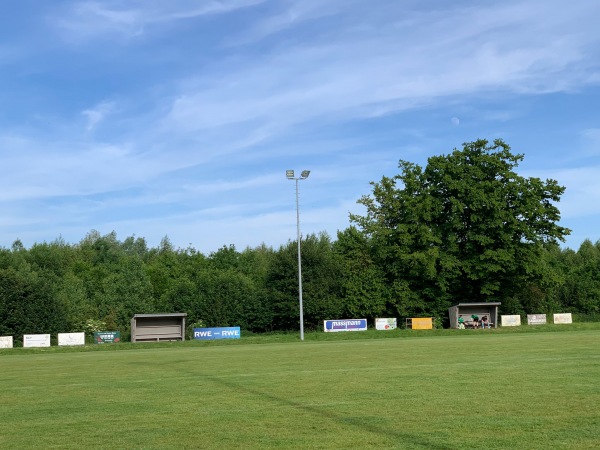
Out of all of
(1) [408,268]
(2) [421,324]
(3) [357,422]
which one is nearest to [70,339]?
(2) [421,324]

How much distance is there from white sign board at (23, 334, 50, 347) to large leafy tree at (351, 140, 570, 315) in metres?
38.4

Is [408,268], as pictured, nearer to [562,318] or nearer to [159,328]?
[562,318]

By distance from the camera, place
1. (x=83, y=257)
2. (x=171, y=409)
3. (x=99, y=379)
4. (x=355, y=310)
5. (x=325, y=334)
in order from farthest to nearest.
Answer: (x=83, y=257) < (x=355, y=310) < (x=325, y=334) < (x=99, y=379) < (x=171, y=409)

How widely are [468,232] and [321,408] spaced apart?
65373 millimetres

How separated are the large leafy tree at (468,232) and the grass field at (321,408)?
5393cm

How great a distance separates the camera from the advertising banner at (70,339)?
191ft

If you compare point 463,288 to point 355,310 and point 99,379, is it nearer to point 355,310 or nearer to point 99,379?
point 355,310

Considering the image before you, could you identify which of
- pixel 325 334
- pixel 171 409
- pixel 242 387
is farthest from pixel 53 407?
pixel 325 334

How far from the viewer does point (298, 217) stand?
59.7 m

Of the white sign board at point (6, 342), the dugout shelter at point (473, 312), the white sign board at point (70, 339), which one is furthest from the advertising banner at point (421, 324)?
the white sign board at point (6, 342)

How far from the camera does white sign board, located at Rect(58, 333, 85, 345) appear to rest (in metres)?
58.2

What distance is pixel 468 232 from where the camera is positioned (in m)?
74.6

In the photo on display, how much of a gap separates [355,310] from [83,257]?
6556 cm

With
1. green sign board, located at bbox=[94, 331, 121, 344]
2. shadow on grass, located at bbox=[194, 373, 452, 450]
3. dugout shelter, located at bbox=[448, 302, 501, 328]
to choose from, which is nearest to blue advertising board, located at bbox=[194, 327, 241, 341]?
green sign board, located at bbox=[94, 331, 121, 344]
